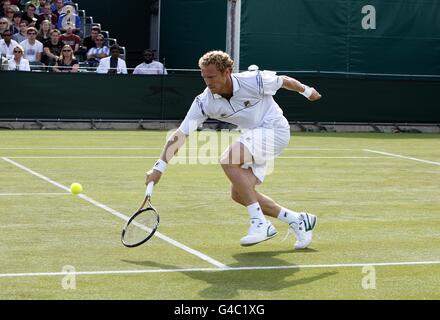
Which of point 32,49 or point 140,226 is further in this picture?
point 32,49

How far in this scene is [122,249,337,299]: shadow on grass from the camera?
24.2 feet

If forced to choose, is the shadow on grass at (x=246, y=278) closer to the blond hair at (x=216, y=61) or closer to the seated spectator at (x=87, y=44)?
the blond hair at (x=216, y=61)

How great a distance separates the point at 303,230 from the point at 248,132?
106 cm

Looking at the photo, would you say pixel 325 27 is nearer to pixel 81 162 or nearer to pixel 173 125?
pixel 173 125

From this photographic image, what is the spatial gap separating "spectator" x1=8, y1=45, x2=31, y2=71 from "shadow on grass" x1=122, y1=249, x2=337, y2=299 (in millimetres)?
16065

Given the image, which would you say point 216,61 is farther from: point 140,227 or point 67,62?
point 67,62

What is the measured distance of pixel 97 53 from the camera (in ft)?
84.8

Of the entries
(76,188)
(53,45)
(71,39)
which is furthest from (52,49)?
(76,188)

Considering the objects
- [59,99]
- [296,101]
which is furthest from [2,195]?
[296,101]

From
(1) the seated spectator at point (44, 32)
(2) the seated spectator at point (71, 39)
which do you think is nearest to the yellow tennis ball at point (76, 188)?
(1) the seated spectator at point (44, 32)

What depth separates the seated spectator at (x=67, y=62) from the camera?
957 inches

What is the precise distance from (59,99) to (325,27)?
8.57m

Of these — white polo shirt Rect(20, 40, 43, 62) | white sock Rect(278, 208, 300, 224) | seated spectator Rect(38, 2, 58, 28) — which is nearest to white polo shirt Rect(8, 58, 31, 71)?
white polo shirt Rect(20, 40, 43, 62)

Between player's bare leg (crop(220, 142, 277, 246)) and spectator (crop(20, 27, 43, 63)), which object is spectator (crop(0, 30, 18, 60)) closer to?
spectator (crop(20, 27, 43, 63))
